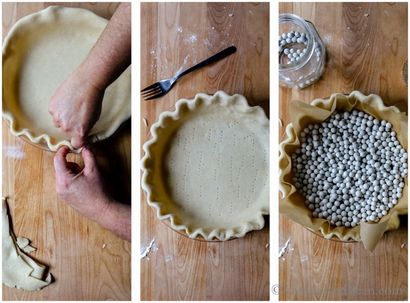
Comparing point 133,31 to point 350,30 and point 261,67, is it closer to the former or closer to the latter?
point 261,67

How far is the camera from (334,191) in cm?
82

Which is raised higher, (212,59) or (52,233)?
(212,59)

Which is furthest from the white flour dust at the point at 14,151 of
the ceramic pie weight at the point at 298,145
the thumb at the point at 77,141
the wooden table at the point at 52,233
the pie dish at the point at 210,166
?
the ceramic pie weight at the point at 298,145

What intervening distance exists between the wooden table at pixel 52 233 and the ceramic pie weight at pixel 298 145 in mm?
279

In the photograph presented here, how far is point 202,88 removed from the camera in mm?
847

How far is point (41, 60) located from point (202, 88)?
0.27 meters

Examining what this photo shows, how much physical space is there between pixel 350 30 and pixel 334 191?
0.28m

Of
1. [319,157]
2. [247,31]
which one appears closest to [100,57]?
[247,31]

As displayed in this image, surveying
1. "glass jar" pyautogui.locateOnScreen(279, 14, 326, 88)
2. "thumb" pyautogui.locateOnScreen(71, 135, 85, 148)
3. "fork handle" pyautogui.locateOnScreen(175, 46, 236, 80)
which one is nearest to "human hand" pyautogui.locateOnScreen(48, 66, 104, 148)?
"thumb" pyautogui.locateOnScreen(71, 135, 85, 148)

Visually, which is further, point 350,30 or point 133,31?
point 350,30

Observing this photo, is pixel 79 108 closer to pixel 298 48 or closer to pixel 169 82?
pixel 169 82

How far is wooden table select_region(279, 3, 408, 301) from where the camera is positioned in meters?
0.86

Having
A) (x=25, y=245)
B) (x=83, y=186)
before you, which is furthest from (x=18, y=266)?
(x=83, y=186)

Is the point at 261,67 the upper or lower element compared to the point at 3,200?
upper
